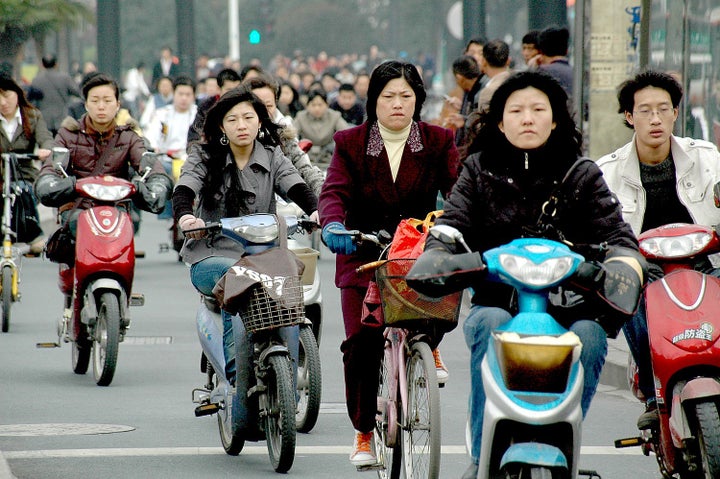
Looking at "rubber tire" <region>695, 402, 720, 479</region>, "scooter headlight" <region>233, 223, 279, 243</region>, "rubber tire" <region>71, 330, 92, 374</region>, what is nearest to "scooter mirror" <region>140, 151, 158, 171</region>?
"rubber tire" <region>71, 330, 92, 374</region>

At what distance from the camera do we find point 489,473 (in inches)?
193

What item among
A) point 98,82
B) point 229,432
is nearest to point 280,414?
point 229,432

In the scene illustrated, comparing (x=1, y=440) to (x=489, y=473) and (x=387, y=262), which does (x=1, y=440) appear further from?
(x=489, y=473)

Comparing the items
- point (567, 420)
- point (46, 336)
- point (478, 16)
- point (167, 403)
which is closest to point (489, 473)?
point (567, 420)

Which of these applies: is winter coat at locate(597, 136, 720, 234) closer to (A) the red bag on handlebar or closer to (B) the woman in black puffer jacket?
(A) the red bag on handlebar

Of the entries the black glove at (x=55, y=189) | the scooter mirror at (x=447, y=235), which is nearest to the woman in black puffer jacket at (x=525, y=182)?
the scooter mirror at (x=447, y=235)

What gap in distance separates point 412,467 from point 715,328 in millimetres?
1305

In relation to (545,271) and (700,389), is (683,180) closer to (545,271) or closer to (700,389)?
(700,389)

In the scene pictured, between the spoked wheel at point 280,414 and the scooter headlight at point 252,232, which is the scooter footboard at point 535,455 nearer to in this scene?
the spoked wheel at point 280,414

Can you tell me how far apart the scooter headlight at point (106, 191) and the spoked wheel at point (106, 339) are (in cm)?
61

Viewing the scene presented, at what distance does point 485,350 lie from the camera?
529 cm

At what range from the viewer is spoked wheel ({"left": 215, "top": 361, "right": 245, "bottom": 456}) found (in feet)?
23.9

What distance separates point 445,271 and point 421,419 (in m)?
1.46

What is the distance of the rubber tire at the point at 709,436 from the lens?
560cm
